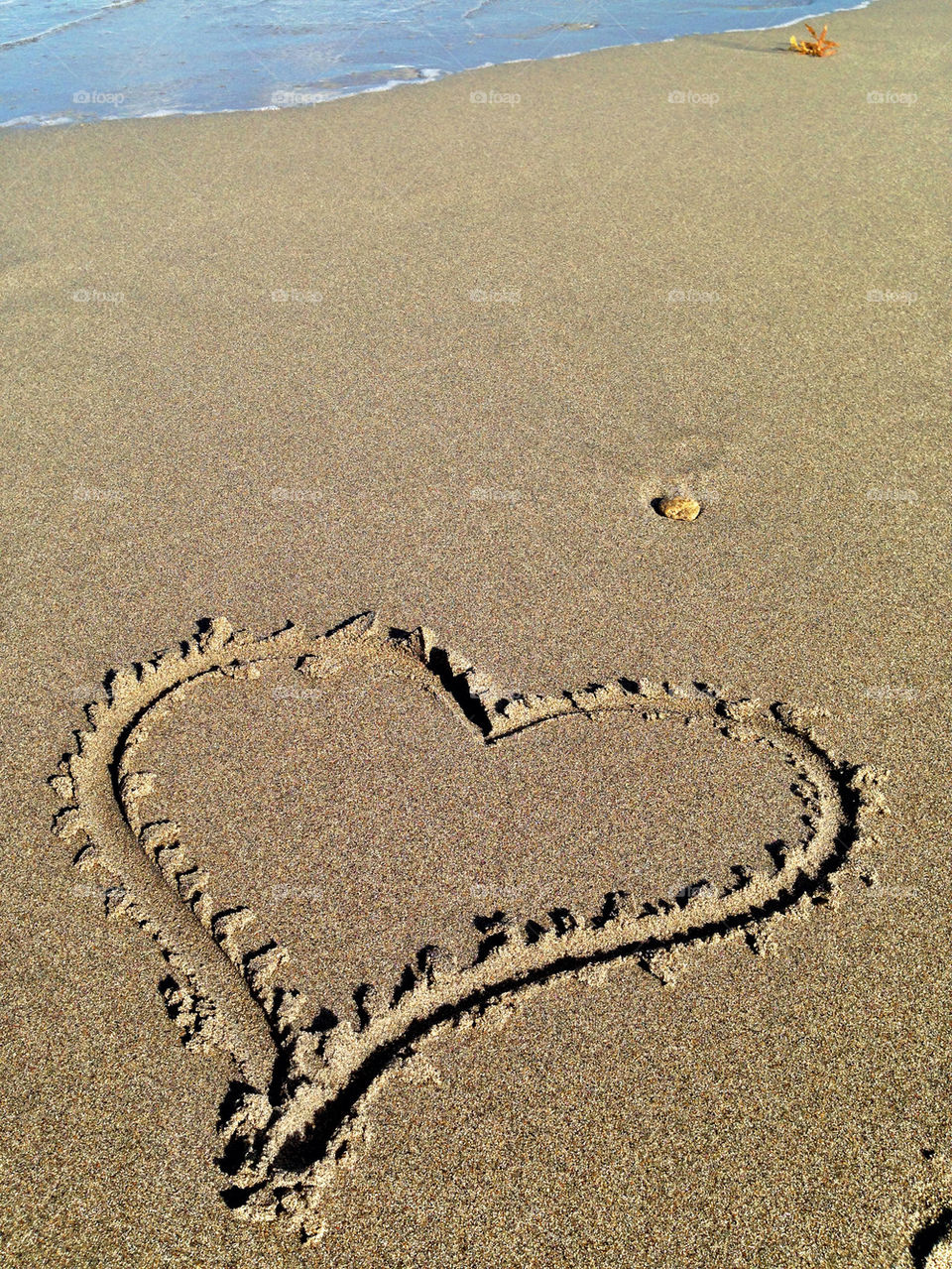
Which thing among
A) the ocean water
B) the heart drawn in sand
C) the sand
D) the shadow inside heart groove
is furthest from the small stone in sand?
the ocean water

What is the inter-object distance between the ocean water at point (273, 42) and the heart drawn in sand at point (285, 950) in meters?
7.35

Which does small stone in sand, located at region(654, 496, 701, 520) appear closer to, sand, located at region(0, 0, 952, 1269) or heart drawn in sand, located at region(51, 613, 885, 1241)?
sand, located at region(0, 0, 952, 1269)

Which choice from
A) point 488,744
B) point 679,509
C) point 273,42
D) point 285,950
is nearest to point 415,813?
point 488,744

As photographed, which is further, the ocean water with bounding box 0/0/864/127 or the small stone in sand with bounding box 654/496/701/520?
the ocean water with bounding box 0/0/864/127

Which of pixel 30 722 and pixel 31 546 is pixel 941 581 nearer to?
pixel 30 722

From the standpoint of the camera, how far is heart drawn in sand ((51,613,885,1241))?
2.11 metres

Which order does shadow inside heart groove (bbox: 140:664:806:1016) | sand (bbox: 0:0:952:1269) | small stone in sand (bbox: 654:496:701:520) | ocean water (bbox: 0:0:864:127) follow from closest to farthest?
sand (bbox: 0:0:952:1269) < shadow inside heart groove (bbox: 140:664:806:1016) < small stone in sand (bbox: 654:496:701:520) < ocean water (bbox: 0:0:864:127)

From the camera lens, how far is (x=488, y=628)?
129 inches

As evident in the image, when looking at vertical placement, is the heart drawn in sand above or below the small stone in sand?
below

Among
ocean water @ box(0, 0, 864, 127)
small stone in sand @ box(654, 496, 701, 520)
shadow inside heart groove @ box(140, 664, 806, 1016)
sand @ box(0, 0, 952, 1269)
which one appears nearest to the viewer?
sand @ box(0, 0, 952, 1269)

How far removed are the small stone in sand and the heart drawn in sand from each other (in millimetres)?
922

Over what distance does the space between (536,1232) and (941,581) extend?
2521mm

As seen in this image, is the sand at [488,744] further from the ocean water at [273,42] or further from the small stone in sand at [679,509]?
the ocean water at [273,42]

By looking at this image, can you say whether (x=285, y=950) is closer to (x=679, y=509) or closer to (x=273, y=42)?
(x=679, y=509)
